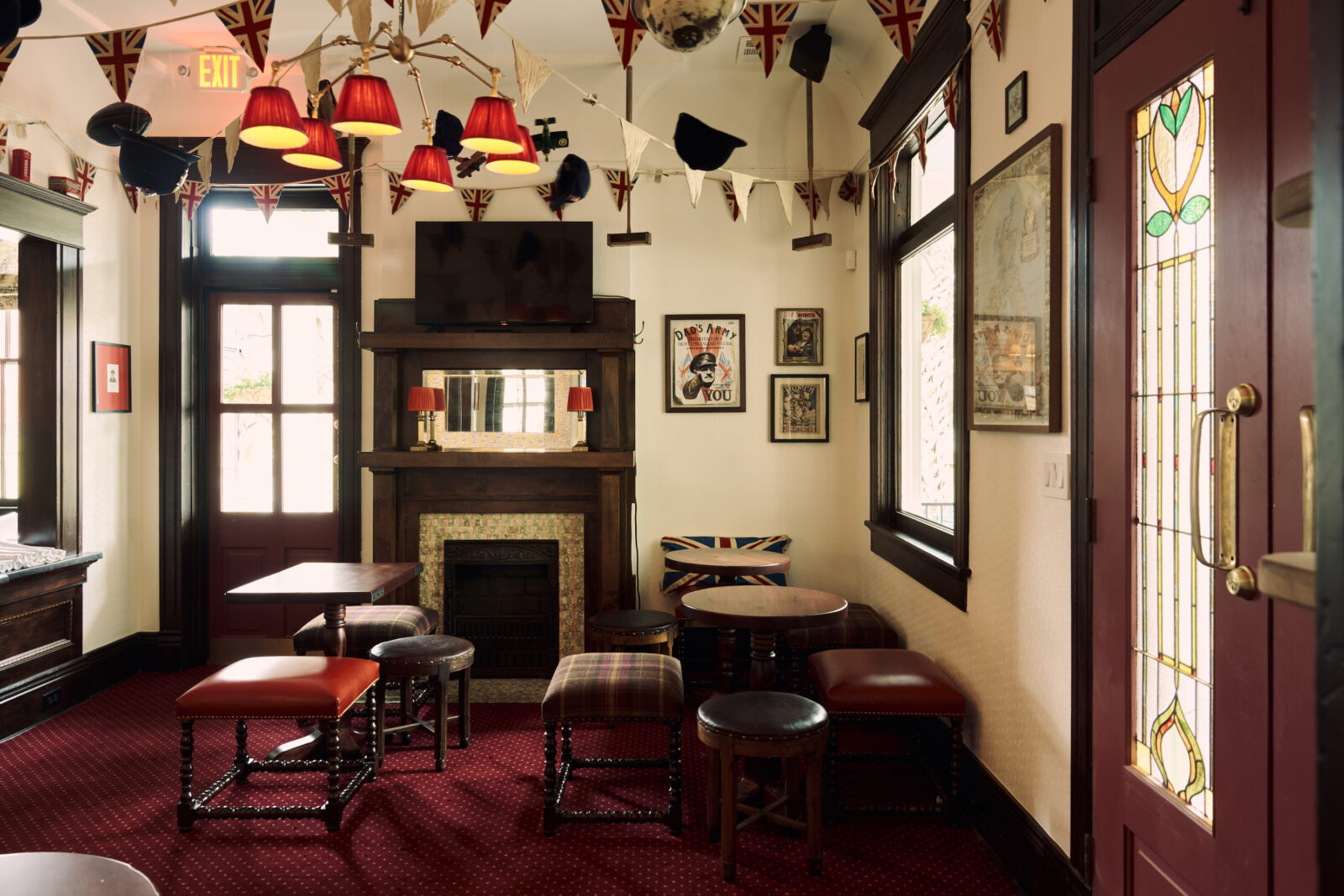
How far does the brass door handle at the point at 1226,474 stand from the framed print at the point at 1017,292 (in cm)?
74

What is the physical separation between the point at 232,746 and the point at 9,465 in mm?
2162

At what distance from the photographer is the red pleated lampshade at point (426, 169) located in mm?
3057

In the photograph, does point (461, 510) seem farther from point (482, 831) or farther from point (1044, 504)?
point (1044, 504)

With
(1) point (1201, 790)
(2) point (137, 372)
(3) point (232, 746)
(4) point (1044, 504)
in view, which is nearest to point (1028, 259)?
(4) point (1044, 504)

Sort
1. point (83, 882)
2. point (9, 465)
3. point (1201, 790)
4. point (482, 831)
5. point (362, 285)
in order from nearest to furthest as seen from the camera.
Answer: point (83, 882)
point (1201, 790)
point (482, 831)
point (9, 465)
point (362, 285)

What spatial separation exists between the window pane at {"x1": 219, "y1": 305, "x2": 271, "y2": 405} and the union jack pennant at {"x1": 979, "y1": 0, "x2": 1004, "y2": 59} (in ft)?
13.7

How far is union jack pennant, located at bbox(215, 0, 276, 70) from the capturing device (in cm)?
265

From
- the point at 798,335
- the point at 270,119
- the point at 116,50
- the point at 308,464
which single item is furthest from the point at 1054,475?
the point at 308,464

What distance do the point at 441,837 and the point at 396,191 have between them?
3400 mm

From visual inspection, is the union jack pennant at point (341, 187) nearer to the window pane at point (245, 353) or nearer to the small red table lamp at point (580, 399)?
the window pane at point (245, 353)

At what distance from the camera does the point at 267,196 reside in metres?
4.80

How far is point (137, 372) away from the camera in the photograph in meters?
4.91

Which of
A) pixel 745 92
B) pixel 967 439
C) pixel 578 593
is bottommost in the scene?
pixel 578 593

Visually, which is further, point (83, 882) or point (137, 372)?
point (137, 372)
